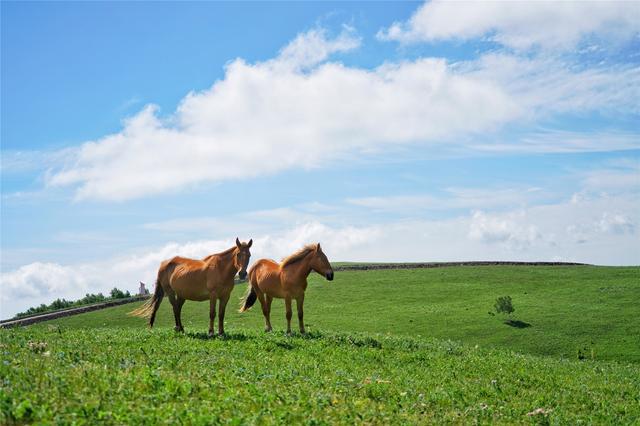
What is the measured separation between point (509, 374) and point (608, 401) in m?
3.23

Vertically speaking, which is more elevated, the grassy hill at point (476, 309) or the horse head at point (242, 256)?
the horse head at point (242, 256)

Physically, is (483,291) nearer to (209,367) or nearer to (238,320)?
(238,320)

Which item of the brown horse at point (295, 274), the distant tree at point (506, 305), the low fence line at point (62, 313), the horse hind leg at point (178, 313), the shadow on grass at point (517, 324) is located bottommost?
the shadow on grass at point (517, 324)

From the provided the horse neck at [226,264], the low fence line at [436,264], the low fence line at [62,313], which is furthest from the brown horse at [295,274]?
the low fence line at [436,264]

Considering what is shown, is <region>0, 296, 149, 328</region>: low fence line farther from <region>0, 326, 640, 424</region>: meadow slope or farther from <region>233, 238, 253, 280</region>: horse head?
<region>233, 238, 253, 280</region>: horse head

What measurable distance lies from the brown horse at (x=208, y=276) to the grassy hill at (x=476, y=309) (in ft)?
26.0

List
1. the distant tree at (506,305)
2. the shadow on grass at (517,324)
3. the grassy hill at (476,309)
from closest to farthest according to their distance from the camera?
the grassy hill at (476,309)
the shadow on grass at (517,324)
the distant tree at (506,305)

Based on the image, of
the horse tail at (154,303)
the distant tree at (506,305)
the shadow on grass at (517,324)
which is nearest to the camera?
the horse tail at (154,303)

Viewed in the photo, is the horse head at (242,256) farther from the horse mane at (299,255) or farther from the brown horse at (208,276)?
the horse mane at (299,255)

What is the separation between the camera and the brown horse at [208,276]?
23.7m

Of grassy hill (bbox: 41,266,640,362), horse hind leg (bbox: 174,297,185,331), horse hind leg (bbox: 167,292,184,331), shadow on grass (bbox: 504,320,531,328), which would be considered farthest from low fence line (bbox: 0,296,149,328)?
shadow on grass (bbox: 504,320,531,328)

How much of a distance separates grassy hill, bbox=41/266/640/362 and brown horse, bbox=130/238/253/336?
26.0 ft

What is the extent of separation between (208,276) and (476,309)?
28.7m

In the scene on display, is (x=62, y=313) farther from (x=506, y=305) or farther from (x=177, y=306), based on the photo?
(x=506, y=305)
